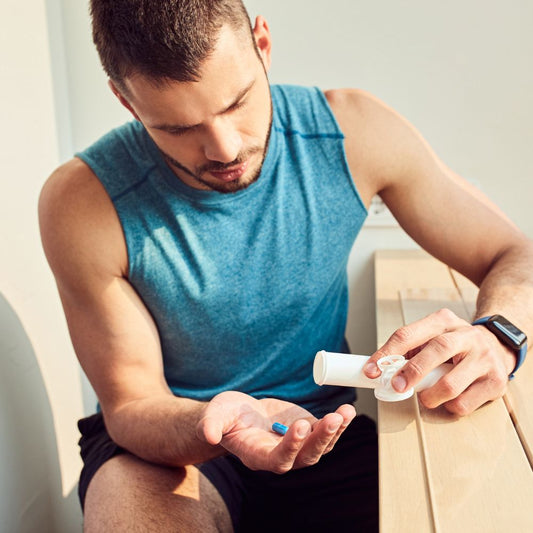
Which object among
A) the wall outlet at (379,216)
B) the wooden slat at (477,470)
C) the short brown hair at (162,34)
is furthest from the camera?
the wall outlet at (379,216)

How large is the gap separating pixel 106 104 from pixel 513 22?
1049 mm

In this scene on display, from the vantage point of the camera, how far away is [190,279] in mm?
1204

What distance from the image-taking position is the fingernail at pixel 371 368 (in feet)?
2.80

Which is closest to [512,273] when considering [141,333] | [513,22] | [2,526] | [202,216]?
[202,216]

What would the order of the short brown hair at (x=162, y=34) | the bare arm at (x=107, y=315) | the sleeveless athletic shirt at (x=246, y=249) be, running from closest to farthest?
the short brown hair at (x=162, y=34)
the bare arm at (x=107, y=315)
the sleeveless athletic shirt at (x=246, y=249)

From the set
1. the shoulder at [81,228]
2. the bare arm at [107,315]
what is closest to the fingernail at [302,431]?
the bare arm at [107,315]

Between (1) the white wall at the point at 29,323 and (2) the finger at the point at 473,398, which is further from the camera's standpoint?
(1) the white wall at the point at 29,323

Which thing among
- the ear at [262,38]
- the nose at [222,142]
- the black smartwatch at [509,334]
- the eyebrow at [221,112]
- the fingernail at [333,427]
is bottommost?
the black smartwatch at [509,334]

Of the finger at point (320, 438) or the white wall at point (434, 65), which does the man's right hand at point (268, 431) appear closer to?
the finger at point (320, 438)

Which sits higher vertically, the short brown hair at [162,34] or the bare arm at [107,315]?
the short brown hair at [162,34]

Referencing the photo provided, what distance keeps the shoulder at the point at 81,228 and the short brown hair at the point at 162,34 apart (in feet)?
0.87

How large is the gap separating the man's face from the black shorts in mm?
507

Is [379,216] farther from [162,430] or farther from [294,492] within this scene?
[162,430]

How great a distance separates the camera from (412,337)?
889 millimetres
